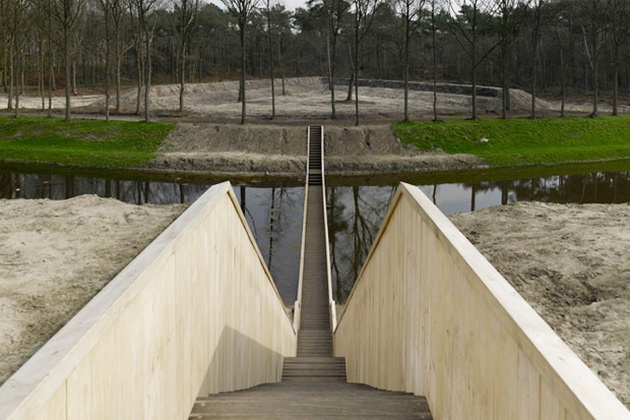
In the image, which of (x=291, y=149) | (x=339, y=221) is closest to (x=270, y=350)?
(x=339, y=221)

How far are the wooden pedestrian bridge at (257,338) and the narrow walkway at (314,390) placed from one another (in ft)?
0.07

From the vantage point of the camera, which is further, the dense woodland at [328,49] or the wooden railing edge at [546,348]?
the dense woodland at [328,49]

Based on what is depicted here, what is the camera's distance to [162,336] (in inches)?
143

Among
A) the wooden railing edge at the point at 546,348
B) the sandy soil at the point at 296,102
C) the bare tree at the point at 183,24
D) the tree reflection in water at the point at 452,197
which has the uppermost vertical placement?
the bare tree at the point at 183,24

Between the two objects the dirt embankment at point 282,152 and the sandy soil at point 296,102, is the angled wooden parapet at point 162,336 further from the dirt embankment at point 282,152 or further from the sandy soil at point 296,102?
the sandy soil at point 296,102

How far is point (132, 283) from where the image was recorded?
3.08m

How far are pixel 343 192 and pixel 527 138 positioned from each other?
52.1ft

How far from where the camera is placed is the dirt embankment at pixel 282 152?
111 ft

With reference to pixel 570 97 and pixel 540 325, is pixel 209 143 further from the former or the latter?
pixel 570 97

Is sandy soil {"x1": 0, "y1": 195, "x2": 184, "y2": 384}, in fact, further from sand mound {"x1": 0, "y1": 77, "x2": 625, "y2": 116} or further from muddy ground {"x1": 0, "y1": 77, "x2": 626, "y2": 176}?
sand mound {"x1": 0, "y1": 77, "x2": 625, "y2": 116}

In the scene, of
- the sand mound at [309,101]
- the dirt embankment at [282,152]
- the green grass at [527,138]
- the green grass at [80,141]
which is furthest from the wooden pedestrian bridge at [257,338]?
the sand mound at [309,101]

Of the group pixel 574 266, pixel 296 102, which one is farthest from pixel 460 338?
pixel 296 102

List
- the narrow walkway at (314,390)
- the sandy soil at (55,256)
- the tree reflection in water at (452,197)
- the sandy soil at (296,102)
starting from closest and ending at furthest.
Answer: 1. the narrow walkway at (314,390)
2. the sandy soil at (55,256)
3. the tree reflection in water at (452,197)
4. the sandy soil at (296,102)

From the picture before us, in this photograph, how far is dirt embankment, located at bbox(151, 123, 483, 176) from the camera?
3391 cm
